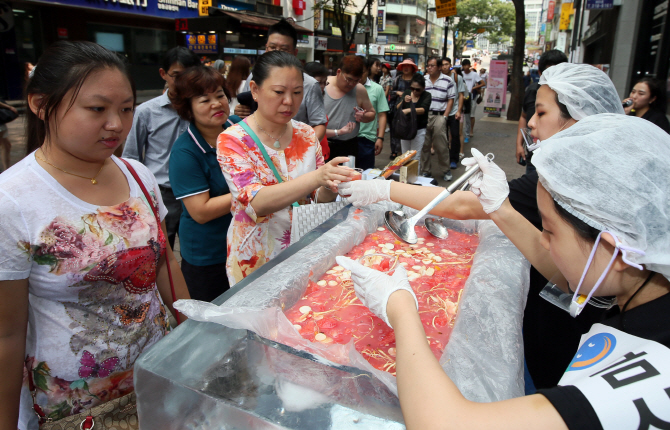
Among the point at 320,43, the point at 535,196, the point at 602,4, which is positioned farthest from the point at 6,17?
the point at 320,43

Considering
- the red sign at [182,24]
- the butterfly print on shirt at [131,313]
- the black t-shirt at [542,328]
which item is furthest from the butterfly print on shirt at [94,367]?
the red sign at [182,24]

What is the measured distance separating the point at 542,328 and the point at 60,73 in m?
2.01

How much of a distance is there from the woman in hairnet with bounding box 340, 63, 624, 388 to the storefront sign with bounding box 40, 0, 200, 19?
15.7 m

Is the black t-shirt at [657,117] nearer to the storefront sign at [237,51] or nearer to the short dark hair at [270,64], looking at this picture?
the short dark hair at [270,64]

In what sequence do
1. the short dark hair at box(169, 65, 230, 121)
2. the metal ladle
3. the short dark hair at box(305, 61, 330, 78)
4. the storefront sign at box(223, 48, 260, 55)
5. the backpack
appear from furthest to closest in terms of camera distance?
the storefront sign at box(223, 48, 260, 55) < the backpack < the short dark hair at box(305, 61, 330, 78) < the short dark hair at box(169, 65, 230, 121) < the metal ladle

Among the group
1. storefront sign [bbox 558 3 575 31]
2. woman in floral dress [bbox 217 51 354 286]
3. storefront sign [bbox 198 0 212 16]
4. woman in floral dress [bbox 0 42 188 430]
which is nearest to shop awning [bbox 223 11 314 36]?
storefront sign [bbox 198 0 212 16]

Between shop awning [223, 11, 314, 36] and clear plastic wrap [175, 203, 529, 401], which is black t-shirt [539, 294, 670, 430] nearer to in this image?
clear plastic wrap [175, 203, 529, 401]

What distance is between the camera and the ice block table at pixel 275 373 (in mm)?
1000

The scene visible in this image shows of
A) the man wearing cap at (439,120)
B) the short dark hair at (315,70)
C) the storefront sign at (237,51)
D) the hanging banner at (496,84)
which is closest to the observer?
the short dark hair at (315,70)

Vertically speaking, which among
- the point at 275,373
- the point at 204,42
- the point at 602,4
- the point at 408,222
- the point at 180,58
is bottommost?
the point at 275,373

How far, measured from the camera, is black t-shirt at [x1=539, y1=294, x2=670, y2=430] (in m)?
0.73

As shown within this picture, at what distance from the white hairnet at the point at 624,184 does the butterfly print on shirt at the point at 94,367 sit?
54.6 inches

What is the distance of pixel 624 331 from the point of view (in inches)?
35.6

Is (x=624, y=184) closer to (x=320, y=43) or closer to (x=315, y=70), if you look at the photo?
(x=315, y=70)
